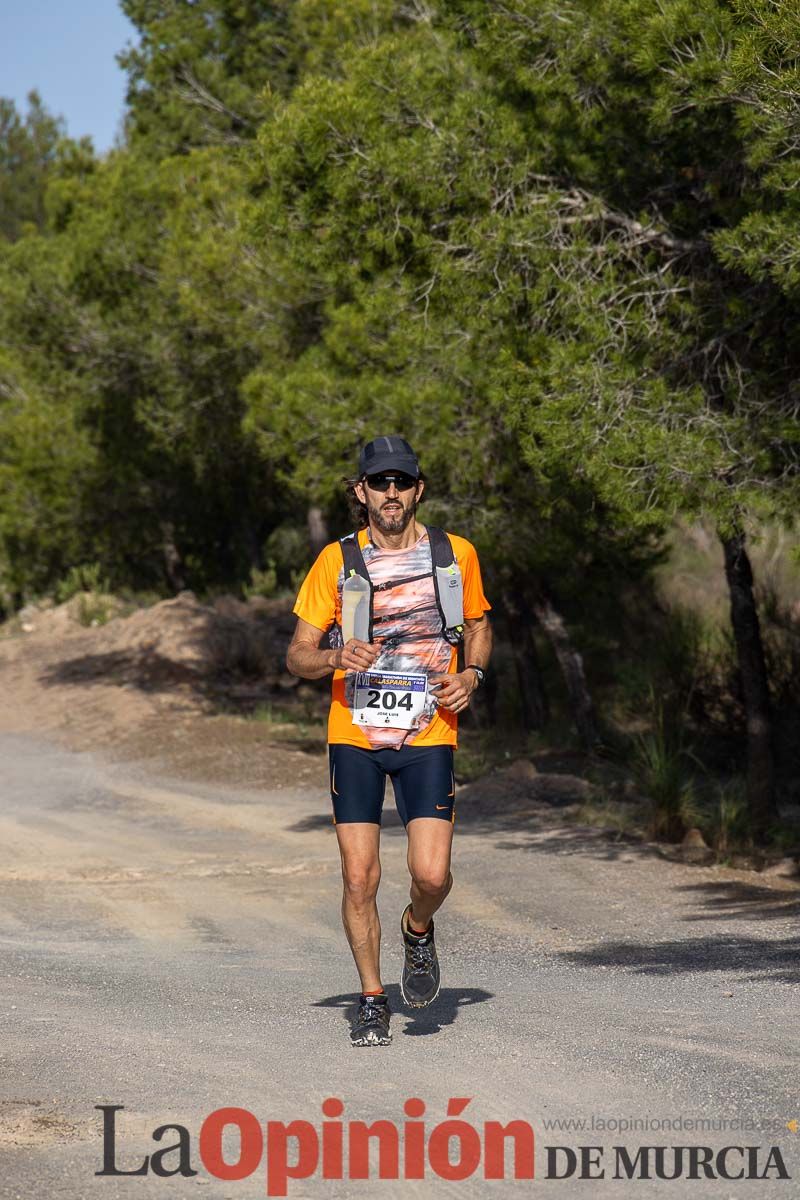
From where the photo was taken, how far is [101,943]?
934 cm

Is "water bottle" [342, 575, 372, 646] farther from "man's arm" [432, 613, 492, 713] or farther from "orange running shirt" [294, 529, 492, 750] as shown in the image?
"man's arm" [432, 613, 492, 713]

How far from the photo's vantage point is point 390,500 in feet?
19.5

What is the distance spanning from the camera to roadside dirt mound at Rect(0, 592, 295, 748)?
21750mm

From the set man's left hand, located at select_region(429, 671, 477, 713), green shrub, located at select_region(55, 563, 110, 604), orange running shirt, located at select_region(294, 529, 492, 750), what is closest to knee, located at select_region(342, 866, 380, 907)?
orange running shirt, located at select_region(294, 529, 492, 750)

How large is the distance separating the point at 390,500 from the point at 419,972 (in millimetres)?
1768

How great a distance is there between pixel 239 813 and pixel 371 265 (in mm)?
5447

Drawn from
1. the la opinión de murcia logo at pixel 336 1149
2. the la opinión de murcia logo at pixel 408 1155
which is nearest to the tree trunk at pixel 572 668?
the la opinión de murcia logo at pixel 336 1149

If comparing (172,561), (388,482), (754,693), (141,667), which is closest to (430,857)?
(388,482)

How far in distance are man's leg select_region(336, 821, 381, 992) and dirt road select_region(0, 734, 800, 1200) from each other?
0.32 m

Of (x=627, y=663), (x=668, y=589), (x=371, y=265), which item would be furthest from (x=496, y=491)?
(x=668, y=589)

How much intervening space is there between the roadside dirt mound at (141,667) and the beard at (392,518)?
48.5 ft

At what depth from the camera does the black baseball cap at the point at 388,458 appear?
19.5 ft

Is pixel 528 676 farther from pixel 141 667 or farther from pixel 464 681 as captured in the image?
pixel 464 681

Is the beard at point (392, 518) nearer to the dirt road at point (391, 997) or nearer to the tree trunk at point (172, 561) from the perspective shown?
the dirt road at point (391, 997)
